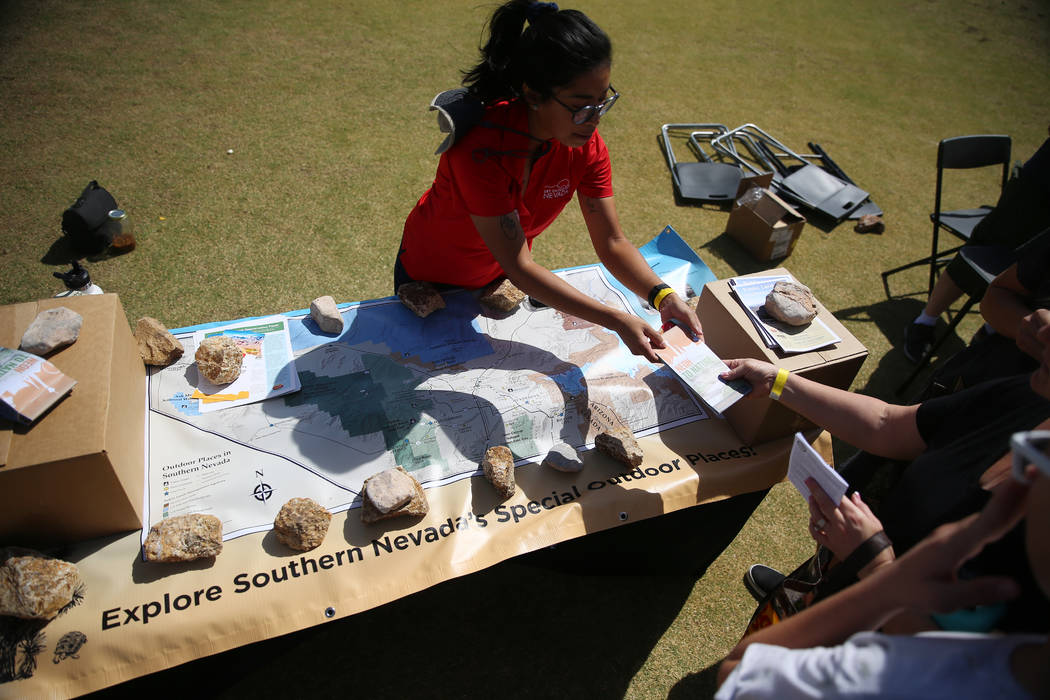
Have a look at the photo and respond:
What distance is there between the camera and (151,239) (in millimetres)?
3557

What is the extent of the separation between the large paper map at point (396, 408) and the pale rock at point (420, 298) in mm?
39

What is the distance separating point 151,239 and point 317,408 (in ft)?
8.46

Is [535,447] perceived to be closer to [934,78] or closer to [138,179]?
[138,179]

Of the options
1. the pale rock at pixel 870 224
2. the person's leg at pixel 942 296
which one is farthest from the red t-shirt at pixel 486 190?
the pale rock at pixel 870 224

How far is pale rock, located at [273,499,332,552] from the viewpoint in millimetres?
1517

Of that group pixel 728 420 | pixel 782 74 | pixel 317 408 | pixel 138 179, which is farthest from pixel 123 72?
pixel 782 74

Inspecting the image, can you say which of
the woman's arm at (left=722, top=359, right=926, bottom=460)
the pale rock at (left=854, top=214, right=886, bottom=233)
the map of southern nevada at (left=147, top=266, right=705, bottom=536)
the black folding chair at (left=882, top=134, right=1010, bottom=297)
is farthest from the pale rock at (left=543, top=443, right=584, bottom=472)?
the pale rock at (left=854, top=214, right=886, bottom=233)

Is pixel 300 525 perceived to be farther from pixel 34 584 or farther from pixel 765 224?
pixel 765 224

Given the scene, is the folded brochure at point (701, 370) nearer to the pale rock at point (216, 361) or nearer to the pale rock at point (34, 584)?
the pale rock at point (216, 361)

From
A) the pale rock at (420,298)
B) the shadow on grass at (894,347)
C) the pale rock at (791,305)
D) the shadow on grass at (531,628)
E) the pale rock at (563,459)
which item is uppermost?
the pale rock at (791,305)

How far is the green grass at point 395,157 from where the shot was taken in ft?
7.36

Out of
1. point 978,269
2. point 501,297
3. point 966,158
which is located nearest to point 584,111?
point 501,297

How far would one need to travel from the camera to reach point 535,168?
1900 millimetres

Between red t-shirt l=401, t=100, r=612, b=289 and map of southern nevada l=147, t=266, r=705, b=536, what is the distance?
18cm
